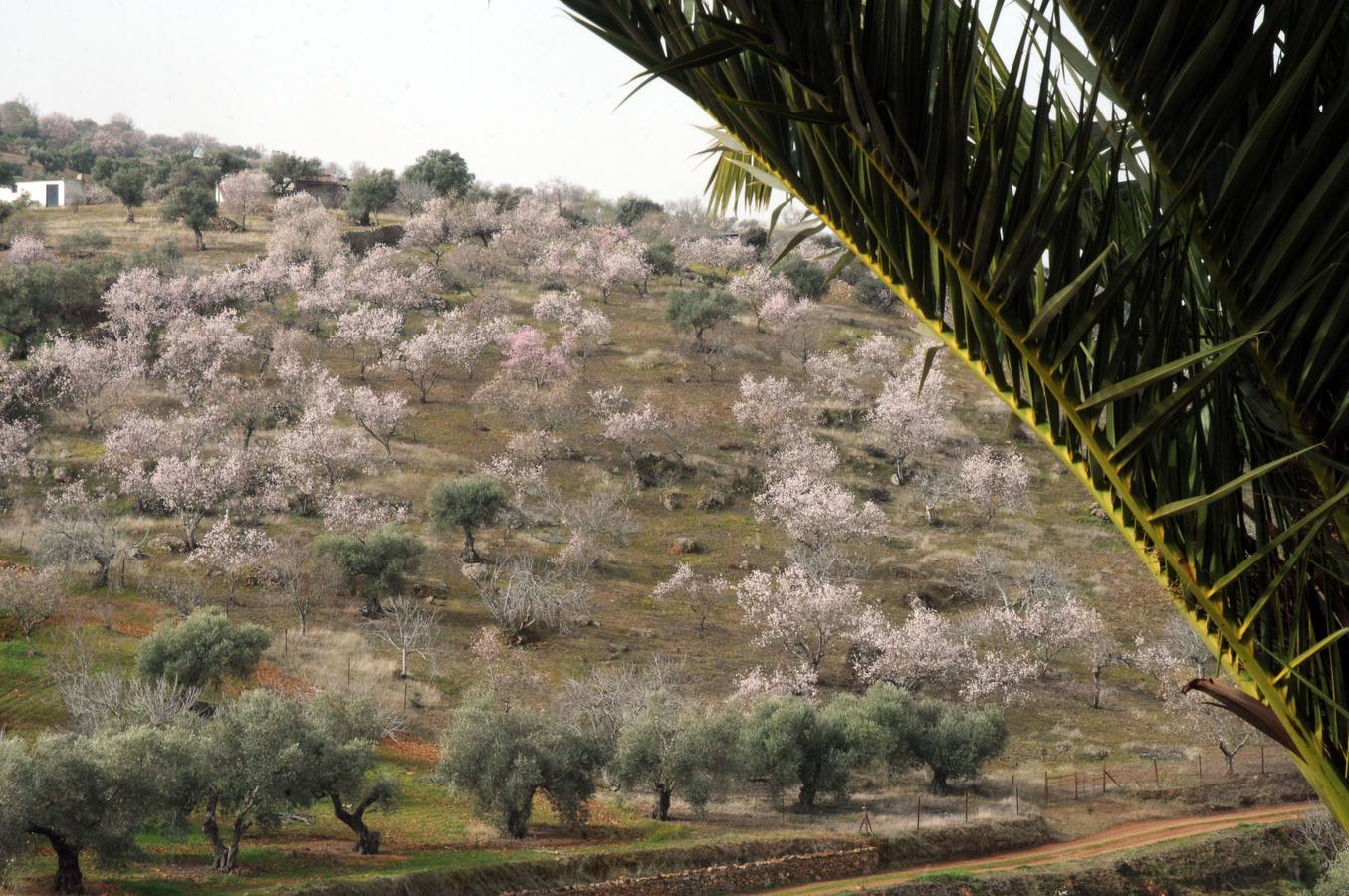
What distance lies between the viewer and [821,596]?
31.7 metres

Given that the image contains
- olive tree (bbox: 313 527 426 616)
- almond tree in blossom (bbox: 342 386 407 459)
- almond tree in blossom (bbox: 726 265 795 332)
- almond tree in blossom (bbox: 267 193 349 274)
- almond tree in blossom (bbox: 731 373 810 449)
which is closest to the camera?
olive tree (bbox: 313 527 426 616)

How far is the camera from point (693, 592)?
34000 millimetres

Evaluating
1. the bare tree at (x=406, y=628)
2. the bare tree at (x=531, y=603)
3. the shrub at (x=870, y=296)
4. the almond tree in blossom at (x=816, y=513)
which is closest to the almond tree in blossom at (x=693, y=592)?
the bare tree at (x=531, y=603)

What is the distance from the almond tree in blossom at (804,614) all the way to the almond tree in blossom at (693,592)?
0.62m

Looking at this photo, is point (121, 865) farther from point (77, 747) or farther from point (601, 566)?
point (601, 566)

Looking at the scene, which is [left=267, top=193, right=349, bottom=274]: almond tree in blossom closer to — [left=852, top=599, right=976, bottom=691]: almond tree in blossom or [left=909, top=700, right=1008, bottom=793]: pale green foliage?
[left=852, top=599, right=976, bottom=691]: almond tree in blossom

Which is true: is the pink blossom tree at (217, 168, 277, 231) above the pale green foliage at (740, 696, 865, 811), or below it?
above

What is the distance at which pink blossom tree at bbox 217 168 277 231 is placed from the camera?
7088cm

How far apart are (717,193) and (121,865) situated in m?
17.4

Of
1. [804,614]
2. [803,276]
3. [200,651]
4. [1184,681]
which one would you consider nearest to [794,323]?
[803,276]

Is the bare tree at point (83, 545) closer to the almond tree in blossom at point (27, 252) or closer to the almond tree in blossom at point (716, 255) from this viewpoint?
the almond tree in blossom at point (27, 252)

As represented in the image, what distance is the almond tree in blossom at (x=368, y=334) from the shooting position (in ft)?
164

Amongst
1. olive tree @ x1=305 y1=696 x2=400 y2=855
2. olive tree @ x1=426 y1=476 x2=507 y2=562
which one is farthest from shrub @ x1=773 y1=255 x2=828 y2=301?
olive tree @ x1=305 y1=696 x2=400 y2=855

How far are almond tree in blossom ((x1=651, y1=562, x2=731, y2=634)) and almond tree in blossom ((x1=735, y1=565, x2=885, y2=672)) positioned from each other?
62cm
